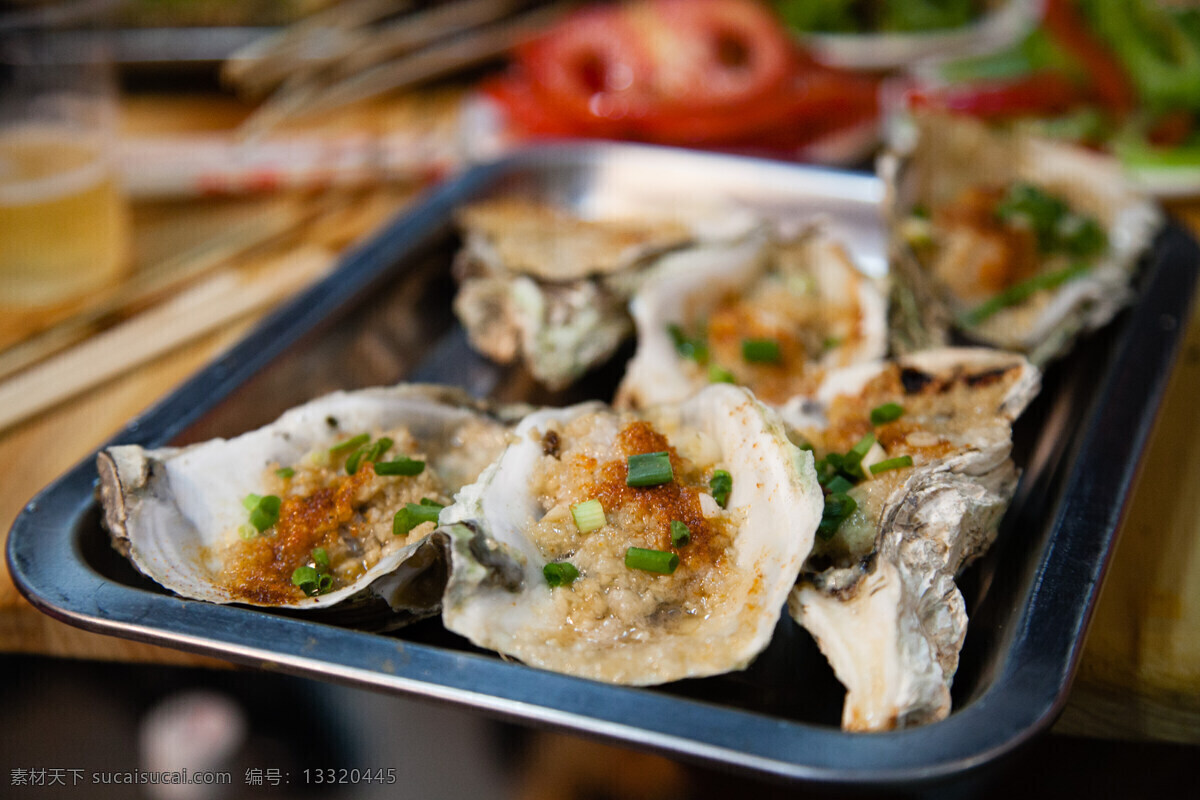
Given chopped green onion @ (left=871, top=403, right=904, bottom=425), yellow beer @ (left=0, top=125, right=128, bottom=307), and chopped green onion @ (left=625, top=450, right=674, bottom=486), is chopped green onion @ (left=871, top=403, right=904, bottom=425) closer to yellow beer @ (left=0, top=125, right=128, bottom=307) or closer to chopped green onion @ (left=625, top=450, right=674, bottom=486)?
chopped green onion @ (left=625, top=450, right=674, bottom=486)

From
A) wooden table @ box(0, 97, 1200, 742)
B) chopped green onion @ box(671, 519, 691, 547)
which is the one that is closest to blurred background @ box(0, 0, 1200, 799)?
wooden table @ box(0, 97, 1200, 742)

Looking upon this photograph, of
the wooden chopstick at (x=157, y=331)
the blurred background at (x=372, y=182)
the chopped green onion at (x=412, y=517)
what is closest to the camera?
the chopped green onion at (x=412, y=517)

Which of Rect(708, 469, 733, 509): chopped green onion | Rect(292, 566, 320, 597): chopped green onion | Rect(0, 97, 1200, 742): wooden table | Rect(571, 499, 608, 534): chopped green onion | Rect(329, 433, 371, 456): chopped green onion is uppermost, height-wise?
Rect(329, 433, 371, 456): chopped green onion

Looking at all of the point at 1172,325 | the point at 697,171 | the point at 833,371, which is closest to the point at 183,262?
the point at 697,171

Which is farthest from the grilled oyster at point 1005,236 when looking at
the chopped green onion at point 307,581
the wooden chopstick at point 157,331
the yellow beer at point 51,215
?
the yellow beer at point 51,215

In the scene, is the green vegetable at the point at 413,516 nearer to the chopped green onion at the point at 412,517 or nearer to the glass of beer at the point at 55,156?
the chopped green onion at the point at 412,517

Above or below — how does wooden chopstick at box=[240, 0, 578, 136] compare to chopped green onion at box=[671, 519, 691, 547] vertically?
above
